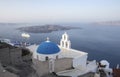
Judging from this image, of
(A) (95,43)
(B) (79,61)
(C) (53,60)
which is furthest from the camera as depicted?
(A) (95,43)

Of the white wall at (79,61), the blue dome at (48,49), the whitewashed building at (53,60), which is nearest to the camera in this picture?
the whitewashed building at (53,60)

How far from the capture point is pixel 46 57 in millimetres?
13602

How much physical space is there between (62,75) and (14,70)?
22.1 ft

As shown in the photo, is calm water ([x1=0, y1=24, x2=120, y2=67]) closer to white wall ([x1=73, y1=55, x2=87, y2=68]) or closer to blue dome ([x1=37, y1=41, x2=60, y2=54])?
white wall ([x1=73, y1=55, x2=87, y2=68])

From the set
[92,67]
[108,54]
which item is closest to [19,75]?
[92,67]

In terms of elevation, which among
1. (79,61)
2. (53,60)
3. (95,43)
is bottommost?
(95,43)

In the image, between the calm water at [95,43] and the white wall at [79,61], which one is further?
the calm water at [95,43]

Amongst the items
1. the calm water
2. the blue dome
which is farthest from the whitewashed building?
the calm water

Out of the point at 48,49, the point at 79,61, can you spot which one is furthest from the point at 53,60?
the point at 79,61

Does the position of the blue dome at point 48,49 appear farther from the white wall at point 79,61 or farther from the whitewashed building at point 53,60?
the white wall at point 79,61

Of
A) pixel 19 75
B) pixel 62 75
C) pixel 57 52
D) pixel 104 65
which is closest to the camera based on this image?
pixel 19 75

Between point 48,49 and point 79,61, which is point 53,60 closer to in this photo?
point 48,49

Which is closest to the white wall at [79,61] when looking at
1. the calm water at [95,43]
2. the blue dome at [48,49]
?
the blue dome at [48,49]

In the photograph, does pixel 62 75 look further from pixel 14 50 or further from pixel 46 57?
pixel 14 50
